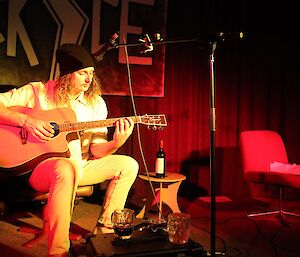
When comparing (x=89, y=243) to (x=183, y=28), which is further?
(x=183, y=28)

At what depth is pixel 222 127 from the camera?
4.59 metres

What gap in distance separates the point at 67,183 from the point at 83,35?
2.10 m

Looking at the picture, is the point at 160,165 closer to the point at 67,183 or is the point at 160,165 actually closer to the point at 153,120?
the point at 153,120

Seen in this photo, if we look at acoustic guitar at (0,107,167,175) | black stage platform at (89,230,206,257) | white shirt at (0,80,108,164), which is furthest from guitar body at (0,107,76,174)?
black stage platform at (89,230,206,257)

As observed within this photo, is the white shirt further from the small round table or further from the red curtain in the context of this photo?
the red curtain

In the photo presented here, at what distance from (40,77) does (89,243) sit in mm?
2263

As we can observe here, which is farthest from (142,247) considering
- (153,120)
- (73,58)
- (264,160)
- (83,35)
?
(83,35)

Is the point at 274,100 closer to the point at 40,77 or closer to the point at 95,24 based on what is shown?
the point at 95,24

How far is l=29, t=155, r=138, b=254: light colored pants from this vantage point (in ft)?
7.14

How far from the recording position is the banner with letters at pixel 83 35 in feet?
12.1

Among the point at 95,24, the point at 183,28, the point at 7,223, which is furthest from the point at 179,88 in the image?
the point at 7,223

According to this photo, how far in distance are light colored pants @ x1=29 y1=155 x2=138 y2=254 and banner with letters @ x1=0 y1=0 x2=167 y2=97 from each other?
118 centimetres

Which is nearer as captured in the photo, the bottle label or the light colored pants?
the light colored pants

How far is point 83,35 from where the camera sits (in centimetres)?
393
